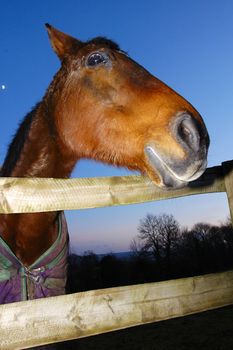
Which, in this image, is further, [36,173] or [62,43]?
[62,43]

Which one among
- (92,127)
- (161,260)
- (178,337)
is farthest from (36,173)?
(161,260)

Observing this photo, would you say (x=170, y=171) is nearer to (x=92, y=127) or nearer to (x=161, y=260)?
(x=92, y=127)

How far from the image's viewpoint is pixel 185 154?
7.34ft

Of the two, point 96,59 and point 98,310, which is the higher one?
point 96,59

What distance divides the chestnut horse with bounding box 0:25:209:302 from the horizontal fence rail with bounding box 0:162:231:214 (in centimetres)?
19

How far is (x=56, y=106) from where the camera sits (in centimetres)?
308

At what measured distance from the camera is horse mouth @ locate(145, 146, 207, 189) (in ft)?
7.39

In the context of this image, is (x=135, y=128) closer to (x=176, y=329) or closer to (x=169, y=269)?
(x=176, y=329)

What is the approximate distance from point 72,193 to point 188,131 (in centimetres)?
96

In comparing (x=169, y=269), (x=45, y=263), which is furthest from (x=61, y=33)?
(x=169, y=269)

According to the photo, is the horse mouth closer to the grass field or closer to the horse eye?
the horse eye

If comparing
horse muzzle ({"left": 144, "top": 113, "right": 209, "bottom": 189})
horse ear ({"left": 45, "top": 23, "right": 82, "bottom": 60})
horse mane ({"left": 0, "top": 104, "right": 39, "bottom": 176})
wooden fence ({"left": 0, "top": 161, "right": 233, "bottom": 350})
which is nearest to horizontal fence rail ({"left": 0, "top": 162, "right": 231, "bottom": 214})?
wooden fence ({"left": 0, "top": 161, "right": 233, "bottom": 350})

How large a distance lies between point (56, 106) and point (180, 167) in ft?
4.86

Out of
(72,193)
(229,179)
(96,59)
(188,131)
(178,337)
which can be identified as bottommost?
(178,337)
